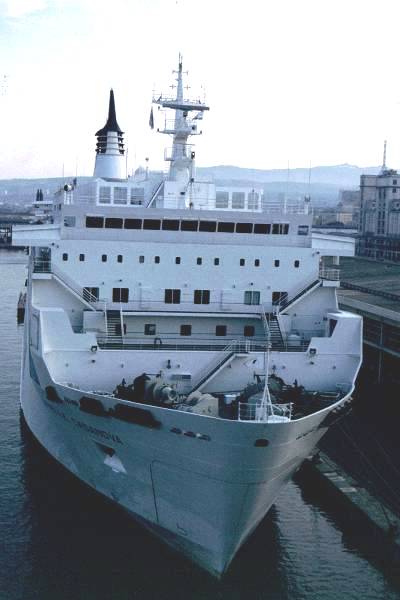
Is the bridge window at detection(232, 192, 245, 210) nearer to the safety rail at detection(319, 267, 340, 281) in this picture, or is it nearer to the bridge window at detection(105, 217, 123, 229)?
the safety rail at detection(319, 267, 340, 281)

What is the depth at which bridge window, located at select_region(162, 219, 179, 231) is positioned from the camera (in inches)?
751

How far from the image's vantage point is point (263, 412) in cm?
1359

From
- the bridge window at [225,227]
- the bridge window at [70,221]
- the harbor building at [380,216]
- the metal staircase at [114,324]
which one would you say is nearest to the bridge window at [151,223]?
the bridge window at [225,227]

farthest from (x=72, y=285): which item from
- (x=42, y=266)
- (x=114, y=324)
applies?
(x=114, y=324)

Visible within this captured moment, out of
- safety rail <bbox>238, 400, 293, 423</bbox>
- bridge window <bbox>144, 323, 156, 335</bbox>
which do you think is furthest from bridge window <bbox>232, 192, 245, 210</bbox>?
safety rail <bbox>238, 400, 293, 423</bbox>

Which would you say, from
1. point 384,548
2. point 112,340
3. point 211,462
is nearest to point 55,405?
point 112,340

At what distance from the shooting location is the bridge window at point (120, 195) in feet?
65.5

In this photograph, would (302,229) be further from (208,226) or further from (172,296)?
(172,296)

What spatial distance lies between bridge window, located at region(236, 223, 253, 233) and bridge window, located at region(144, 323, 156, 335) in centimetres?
347

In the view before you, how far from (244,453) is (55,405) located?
519cm

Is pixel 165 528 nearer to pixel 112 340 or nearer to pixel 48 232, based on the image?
pixel 112 340

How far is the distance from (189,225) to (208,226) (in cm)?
51

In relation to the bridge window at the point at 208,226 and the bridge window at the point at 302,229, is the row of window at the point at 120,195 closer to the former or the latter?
the bridge window at the point at 208,226

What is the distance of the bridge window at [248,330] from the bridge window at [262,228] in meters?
2.71
